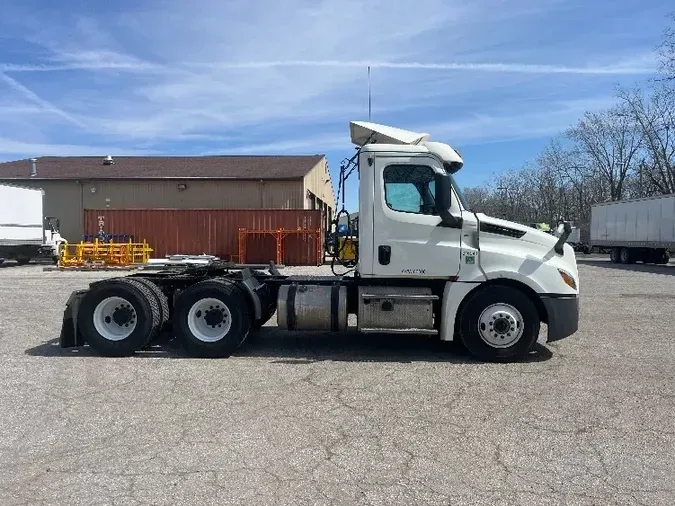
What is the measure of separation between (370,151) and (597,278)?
16861mm

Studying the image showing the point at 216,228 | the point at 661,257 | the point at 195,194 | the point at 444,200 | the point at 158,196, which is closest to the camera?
the point at 444,200

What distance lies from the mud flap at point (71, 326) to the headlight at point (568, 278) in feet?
20.9

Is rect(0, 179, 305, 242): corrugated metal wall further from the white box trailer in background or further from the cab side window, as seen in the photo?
the cab side window

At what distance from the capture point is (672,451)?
4625 millimetres

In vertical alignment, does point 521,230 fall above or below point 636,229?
below

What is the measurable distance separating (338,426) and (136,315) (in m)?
3.86

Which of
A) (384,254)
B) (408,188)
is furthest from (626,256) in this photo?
(384,254)

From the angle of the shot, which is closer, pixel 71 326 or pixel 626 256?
pixel 71 326

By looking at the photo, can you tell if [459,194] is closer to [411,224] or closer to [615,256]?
[411,224]

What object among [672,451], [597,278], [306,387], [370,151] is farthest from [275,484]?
[597,278]

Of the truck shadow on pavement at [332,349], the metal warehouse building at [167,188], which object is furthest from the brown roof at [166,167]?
the truck shadow on pavement at [332,349]

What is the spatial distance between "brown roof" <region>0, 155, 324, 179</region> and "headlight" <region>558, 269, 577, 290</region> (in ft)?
85.0

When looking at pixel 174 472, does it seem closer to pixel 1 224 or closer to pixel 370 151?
pixel 370 151

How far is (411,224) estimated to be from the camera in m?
7.56
